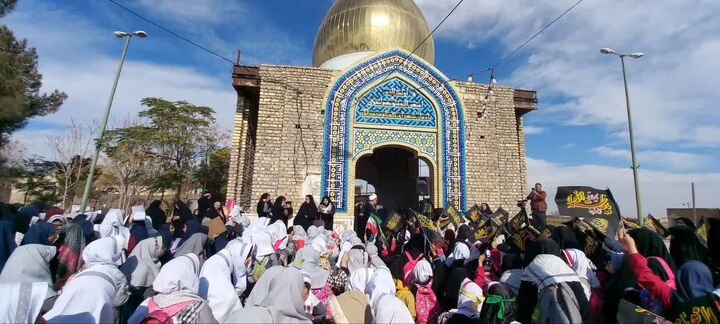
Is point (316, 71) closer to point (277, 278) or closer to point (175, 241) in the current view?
point (175, 241)

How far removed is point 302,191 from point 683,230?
8.34m

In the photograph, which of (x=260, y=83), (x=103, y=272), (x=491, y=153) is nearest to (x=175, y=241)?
(x=103, y=272)

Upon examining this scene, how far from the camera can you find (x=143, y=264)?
342cm

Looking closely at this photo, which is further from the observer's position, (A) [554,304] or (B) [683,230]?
(B) [683,230]

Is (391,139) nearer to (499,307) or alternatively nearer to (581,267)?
(581,267)

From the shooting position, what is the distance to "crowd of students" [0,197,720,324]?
6.91ft

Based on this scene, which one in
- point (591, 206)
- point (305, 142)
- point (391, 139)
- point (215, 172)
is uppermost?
point (391, 139)

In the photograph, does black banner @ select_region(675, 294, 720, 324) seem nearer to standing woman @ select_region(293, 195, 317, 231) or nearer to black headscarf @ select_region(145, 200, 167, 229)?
black headscarf @ select_region(145, 200, 167, 229)

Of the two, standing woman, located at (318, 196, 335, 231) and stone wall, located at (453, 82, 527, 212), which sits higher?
stone wall, located at (453, 82, 527, 212)

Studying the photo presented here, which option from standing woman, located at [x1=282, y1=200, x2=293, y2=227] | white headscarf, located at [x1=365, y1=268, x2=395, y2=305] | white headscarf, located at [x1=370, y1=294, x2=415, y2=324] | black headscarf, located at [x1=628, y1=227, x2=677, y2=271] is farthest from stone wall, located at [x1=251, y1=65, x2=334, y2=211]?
black headscarf, located at [x1=628, y1=227, x2=677, y2=271]

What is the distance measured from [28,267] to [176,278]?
1474mm

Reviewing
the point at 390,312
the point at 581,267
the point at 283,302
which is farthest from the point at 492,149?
the point at 283,302

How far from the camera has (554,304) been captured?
2.25 meters

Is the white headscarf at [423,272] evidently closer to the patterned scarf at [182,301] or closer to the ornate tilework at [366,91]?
the patterned scarf at [182,301]
